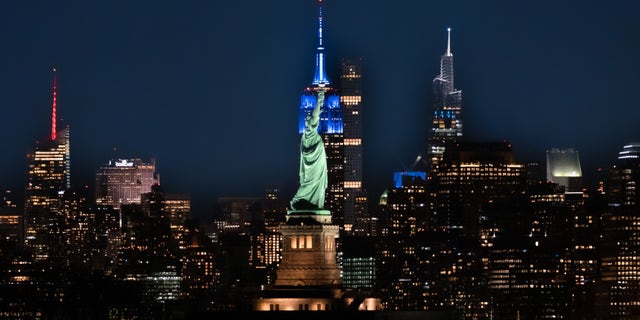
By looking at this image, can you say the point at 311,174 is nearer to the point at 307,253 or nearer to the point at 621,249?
the point at 307,253

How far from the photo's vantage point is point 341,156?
165750mm

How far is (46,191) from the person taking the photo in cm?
18912

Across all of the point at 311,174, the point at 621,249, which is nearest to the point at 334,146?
the point at 621,249

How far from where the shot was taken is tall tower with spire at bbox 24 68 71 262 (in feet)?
586

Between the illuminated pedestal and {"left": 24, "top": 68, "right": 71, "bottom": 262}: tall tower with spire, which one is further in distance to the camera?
{"left": 24, "top": 68, "right": 71, "bottom": 262}: tall tower with spire

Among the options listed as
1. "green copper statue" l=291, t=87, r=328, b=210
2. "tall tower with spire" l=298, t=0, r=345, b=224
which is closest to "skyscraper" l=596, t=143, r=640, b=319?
"tall tower with spire" l=298, t=0, r=345, b=224

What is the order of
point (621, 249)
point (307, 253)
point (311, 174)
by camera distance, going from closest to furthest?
point (307, 253), point (311, 174), point (621, 249)

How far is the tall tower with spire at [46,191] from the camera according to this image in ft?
586

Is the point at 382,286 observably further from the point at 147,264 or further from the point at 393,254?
the point at 147,264

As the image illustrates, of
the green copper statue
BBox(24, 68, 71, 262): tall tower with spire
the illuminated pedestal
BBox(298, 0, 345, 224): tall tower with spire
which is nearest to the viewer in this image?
the illuminated pedestal

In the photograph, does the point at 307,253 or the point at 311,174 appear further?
the point at 311,174

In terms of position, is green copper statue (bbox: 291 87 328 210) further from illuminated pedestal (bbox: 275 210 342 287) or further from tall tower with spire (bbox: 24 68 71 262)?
tall tower with spire (bbox: 24 68 71 262)

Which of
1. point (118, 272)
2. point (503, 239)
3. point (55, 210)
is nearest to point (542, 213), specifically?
point (503, 239)

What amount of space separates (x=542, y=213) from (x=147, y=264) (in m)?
25.7
